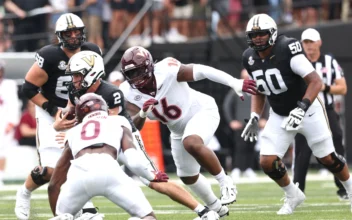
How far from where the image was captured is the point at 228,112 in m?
17.4

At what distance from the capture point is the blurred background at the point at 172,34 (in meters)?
16.1

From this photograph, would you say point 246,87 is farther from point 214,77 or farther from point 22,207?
point 22,207

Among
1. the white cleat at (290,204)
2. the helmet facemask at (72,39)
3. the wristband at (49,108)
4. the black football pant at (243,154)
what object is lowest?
the black football pant at (243,154)

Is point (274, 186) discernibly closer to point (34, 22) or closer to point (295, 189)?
point (295, 189)

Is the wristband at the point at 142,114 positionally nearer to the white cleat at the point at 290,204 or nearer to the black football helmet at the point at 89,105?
the black football helmet at the point at 89,105

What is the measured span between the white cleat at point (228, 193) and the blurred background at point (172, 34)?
6.90 m

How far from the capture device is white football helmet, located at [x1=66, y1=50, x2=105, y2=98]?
7977mm

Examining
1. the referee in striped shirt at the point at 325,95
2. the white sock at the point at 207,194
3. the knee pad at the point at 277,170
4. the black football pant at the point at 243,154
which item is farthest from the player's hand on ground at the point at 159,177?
the black football pant at the point at 243,154

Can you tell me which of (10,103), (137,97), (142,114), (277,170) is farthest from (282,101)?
(10,103)

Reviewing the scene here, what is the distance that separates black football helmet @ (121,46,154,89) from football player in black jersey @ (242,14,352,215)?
1265 mm

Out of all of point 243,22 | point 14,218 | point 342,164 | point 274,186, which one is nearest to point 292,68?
point 342,164

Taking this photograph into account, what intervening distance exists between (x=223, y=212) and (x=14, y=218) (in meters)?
1.97

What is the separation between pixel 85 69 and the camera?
7977 millimetres

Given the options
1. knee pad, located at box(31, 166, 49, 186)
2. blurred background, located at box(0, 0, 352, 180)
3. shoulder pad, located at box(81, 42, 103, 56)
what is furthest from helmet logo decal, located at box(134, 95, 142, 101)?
blurred background, located at box(0, 0, 352, 180)
